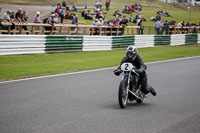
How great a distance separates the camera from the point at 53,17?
77.7 feet

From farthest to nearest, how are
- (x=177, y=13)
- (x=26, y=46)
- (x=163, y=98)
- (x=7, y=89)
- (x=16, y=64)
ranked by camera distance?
(x=177, y=13) < (x=26, y=46) < (x=16, y=64) < (x=7, y=89) < (x=163, y=98)

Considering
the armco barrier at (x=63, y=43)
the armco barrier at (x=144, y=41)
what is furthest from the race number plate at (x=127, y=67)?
the armco barrier at (x=144, y=41)

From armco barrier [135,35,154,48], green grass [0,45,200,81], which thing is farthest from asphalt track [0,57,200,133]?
armco barrier [135,35,154,48]

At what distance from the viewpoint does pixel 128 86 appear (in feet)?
28.0

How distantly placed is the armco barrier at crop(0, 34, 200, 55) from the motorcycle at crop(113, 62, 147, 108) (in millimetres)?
11334

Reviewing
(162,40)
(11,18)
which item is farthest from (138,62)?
(162,40)

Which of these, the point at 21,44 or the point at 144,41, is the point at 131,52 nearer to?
the point at 21,44

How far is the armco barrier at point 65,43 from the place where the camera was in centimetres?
1976

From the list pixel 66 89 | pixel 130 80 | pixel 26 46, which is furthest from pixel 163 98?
pixel 26 46

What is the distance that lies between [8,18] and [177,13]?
39.8 meters

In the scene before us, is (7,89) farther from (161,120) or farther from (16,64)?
(16,64)

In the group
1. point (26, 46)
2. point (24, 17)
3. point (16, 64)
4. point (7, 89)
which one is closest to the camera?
point (7, 89)

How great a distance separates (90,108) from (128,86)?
2.95 feet

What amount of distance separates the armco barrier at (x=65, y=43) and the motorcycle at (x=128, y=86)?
11.3 meters
